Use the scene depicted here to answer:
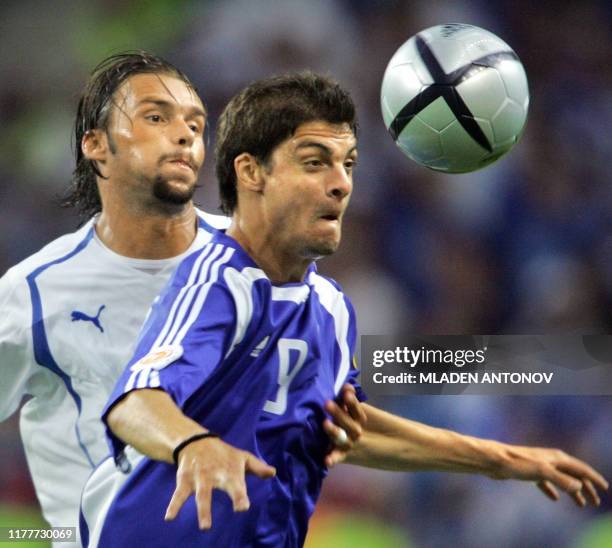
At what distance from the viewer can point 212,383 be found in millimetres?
2461

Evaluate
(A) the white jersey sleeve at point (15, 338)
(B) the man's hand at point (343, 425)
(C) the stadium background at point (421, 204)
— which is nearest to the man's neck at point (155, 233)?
(A) the white jersey sleeve at point (15, 338)

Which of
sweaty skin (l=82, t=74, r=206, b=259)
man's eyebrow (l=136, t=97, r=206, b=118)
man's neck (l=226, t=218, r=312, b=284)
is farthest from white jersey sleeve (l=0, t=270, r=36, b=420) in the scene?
man's neck (l=226, t=218, r=312, b=284)

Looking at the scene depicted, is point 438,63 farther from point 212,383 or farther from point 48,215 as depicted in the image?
point 48,215

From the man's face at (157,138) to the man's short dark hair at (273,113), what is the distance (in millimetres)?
841

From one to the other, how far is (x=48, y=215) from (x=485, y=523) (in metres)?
3.17

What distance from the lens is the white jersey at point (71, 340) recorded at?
3.71m

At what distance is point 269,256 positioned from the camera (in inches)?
106

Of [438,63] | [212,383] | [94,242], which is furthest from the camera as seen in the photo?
[438,63]

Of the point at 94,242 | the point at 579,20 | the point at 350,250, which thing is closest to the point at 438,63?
the point at 94,242

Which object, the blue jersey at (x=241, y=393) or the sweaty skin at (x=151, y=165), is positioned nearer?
the blue jersey at (x=241, y=393)

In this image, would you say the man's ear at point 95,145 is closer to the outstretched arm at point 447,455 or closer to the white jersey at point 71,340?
the white jersey at point 71,340

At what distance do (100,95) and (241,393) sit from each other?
5.91ft

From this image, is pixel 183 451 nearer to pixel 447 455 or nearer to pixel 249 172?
pixel 249 172

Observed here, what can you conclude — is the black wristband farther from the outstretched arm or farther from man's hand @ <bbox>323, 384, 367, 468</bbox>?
the outstretched arm
